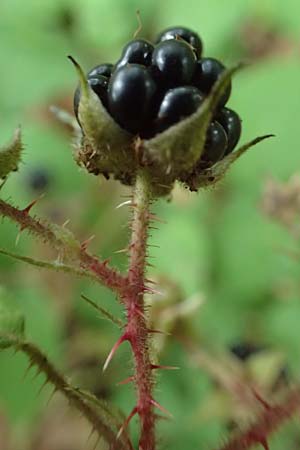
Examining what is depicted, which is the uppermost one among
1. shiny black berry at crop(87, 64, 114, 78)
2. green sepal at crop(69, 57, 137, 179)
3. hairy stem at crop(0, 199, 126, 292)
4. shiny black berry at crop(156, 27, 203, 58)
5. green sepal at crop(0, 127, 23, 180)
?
shiny black berry at crop(156, 27, 203, 58)

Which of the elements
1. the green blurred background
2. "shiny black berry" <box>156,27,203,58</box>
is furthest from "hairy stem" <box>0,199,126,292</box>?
the green blurred background

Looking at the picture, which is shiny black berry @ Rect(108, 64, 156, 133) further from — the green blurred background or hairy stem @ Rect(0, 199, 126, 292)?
the green blurred background

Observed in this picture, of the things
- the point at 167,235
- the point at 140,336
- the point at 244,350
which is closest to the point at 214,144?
the point at 140,336

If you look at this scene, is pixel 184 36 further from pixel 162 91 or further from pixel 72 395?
pixel 72 395

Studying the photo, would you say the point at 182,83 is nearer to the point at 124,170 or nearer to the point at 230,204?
the point at 124,170

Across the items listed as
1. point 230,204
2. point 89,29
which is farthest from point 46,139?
point 230,204

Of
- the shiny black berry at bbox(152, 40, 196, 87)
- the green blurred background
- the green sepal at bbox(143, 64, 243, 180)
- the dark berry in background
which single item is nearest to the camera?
the green sepal at bbox(143, 64, 243, 180)
